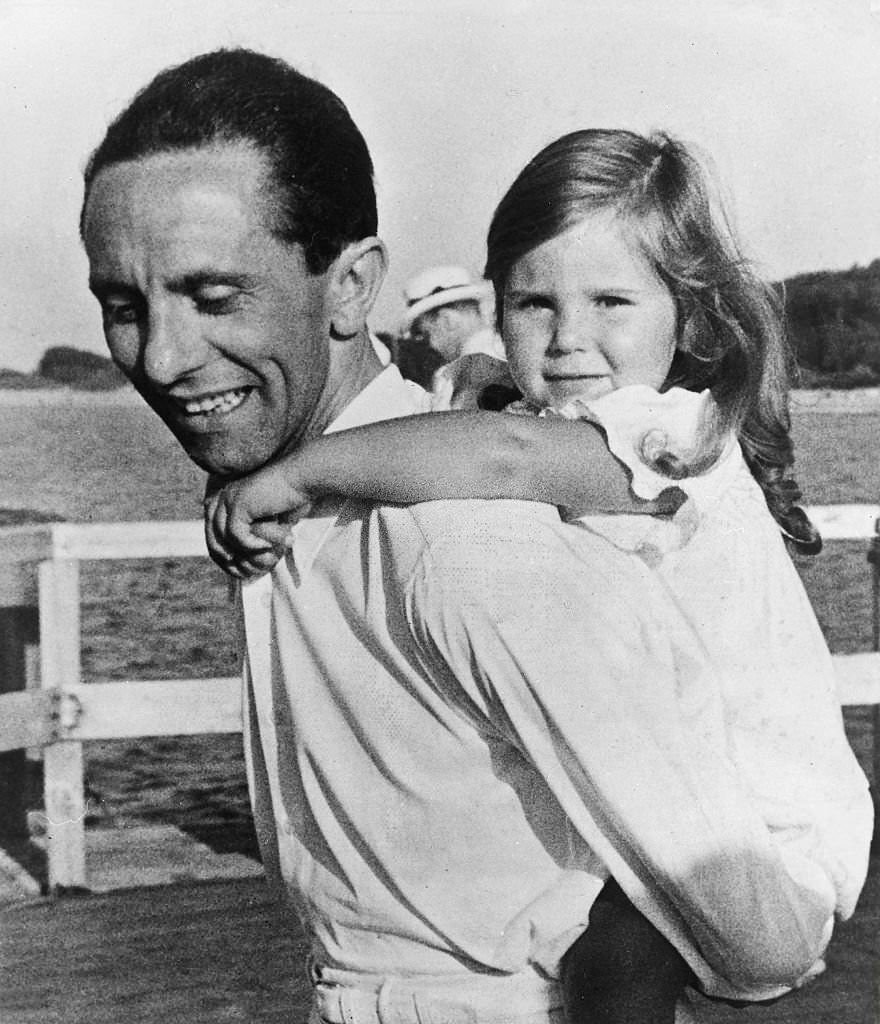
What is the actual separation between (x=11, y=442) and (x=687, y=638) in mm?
19457

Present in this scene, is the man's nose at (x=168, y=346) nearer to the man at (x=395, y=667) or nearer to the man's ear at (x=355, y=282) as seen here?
the man at (x=395, y=667)

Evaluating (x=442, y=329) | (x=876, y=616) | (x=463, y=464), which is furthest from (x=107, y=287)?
(x=876, y=616)

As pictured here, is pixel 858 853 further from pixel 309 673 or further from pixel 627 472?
pixel 309 673

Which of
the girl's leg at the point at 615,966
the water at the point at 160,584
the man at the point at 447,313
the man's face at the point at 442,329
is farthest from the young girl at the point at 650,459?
the water at the point at 160,584

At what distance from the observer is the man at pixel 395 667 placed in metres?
1.12

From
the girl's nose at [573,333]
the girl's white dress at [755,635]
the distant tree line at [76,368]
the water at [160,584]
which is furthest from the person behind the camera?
the distant tree line at [76,368]

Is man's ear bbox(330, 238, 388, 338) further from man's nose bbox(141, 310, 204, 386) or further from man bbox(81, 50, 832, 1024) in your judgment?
man's nose bbox(141, 310, 204, 386)

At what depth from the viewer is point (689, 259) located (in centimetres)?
168

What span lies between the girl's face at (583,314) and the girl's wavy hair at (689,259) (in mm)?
19

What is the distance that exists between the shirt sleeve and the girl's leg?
28 mm

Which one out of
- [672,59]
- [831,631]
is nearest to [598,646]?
[672,59]

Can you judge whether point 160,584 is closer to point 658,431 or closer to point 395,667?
point 658,431

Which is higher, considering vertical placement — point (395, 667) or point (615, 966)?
point (395, 667)

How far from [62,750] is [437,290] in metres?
2.09
